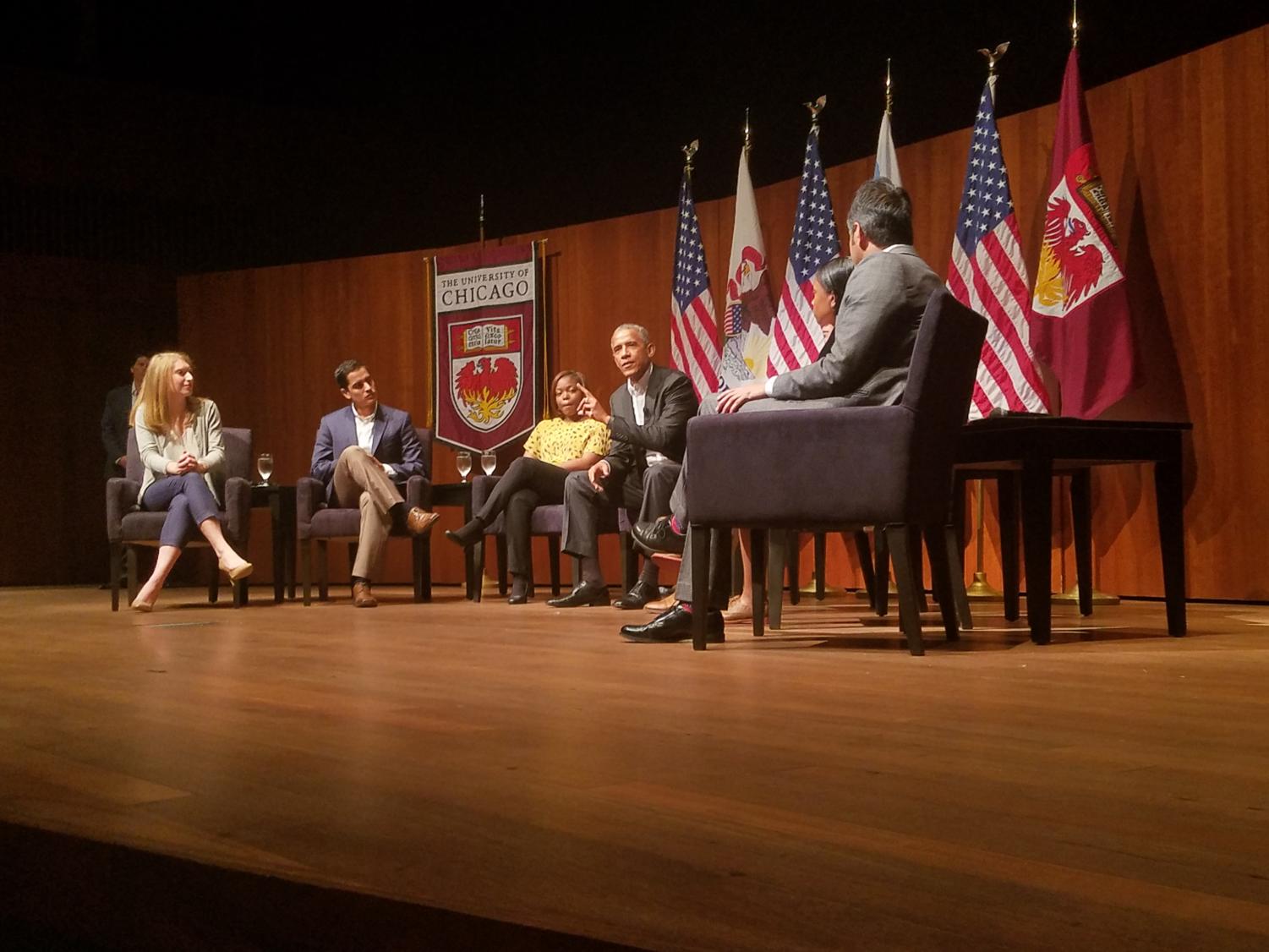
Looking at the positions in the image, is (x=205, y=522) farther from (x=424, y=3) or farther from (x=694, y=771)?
(x=694, y=771)

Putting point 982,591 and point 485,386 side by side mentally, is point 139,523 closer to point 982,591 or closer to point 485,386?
point 485,386

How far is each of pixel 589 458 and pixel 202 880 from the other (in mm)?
4835

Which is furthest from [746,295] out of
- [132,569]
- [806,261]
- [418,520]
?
[132,569]

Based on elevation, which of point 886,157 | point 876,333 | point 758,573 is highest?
point 886,157

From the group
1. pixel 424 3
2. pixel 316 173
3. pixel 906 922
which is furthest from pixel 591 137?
pixel 906 922

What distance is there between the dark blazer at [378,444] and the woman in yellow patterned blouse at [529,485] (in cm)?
45

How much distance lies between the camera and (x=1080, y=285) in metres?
5.12

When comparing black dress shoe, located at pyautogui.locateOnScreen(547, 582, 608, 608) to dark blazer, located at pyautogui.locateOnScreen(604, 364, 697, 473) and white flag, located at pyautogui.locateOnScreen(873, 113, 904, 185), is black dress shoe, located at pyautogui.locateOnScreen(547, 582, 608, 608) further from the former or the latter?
white flag, located at pyautogui.locateOnScreen(873, 113, 904, 185)

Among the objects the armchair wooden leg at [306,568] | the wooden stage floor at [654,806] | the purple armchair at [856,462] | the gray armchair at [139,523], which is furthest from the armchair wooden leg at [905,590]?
the gray armchair at [139,523]

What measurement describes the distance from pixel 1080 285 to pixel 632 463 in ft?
6.63

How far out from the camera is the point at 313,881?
3.61 ft

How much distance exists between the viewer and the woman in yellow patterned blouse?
5.96 meters

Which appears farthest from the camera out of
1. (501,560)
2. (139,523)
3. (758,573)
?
(501,560)

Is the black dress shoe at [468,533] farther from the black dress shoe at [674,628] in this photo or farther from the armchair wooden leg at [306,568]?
the black dress shoe at [674,628]
